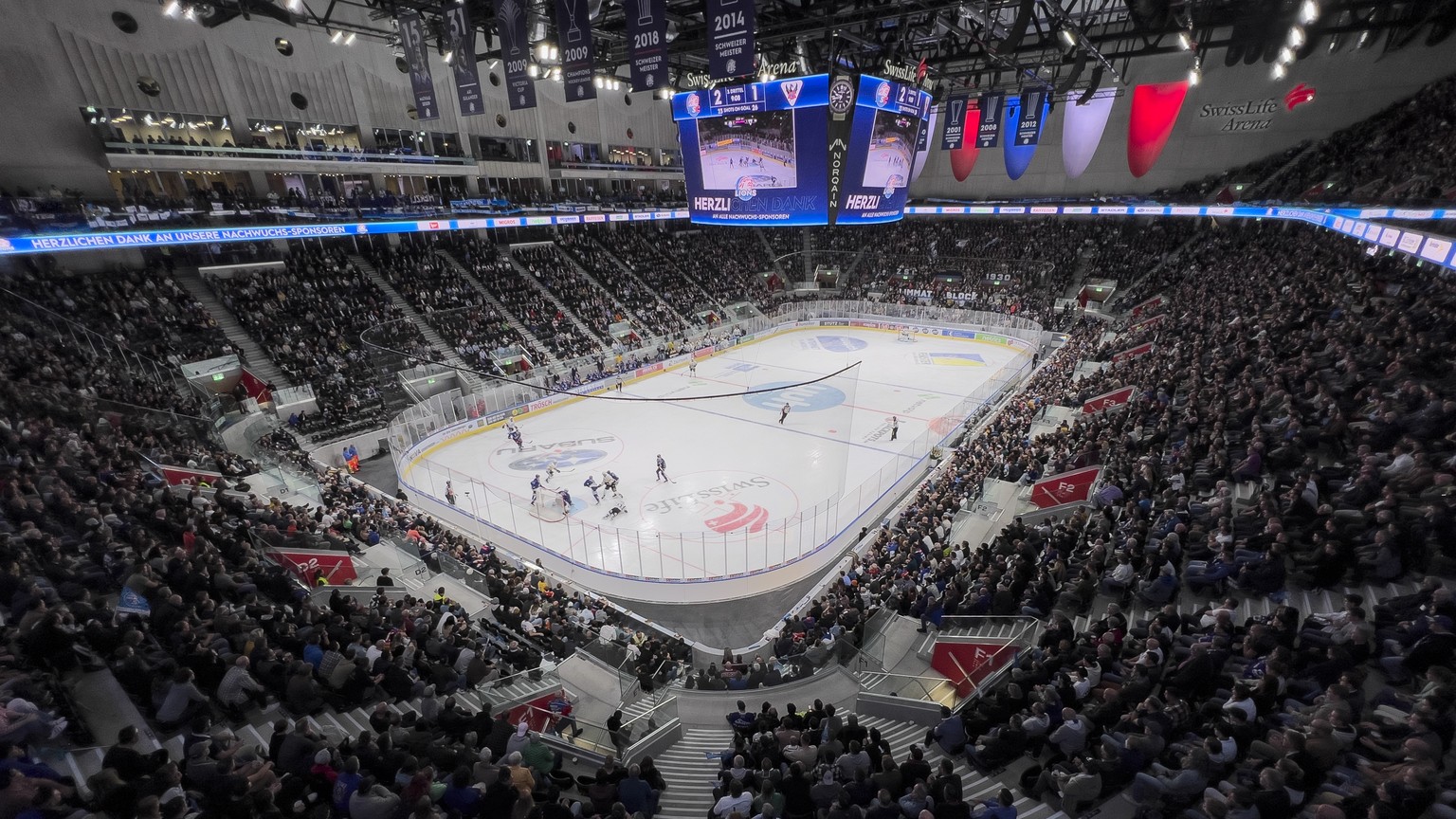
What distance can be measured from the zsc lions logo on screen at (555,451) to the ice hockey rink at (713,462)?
7cm

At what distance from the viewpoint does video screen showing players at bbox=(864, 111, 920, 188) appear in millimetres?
20188

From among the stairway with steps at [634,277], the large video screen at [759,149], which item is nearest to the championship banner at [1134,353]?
the large video screen at [759,149]

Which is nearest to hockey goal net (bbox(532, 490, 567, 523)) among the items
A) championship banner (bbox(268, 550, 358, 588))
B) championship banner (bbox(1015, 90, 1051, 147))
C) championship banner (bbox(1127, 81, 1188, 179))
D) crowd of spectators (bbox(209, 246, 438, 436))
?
championship banner (bbox(268, 550, 358, 588))

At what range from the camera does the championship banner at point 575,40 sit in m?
12.5

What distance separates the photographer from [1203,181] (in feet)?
124

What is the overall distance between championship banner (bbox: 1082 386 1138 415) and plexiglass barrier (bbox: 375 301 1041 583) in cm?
506

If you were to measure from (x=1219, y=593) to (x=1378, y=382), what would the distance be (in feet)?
19.5

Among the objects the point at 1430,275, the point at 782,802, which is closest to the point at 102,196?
the point at 782,802

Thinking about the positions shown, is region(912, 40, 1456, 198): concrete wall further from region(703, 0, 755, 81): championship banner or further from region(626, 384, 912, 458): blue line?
region(703, 0, 755, 81): championship banner

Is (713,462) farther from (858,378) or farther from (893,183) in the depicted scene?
(858,378)

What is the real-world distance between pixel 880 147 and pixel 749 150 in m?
4.48

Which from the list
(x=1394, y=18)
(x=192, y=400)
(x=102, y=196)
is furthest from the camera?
(x=1394, y=18)

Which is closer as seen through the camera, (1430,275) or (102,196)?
(1430,275)

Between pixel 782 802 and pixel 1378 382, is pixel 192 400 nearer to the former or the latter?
pixel 782 802
